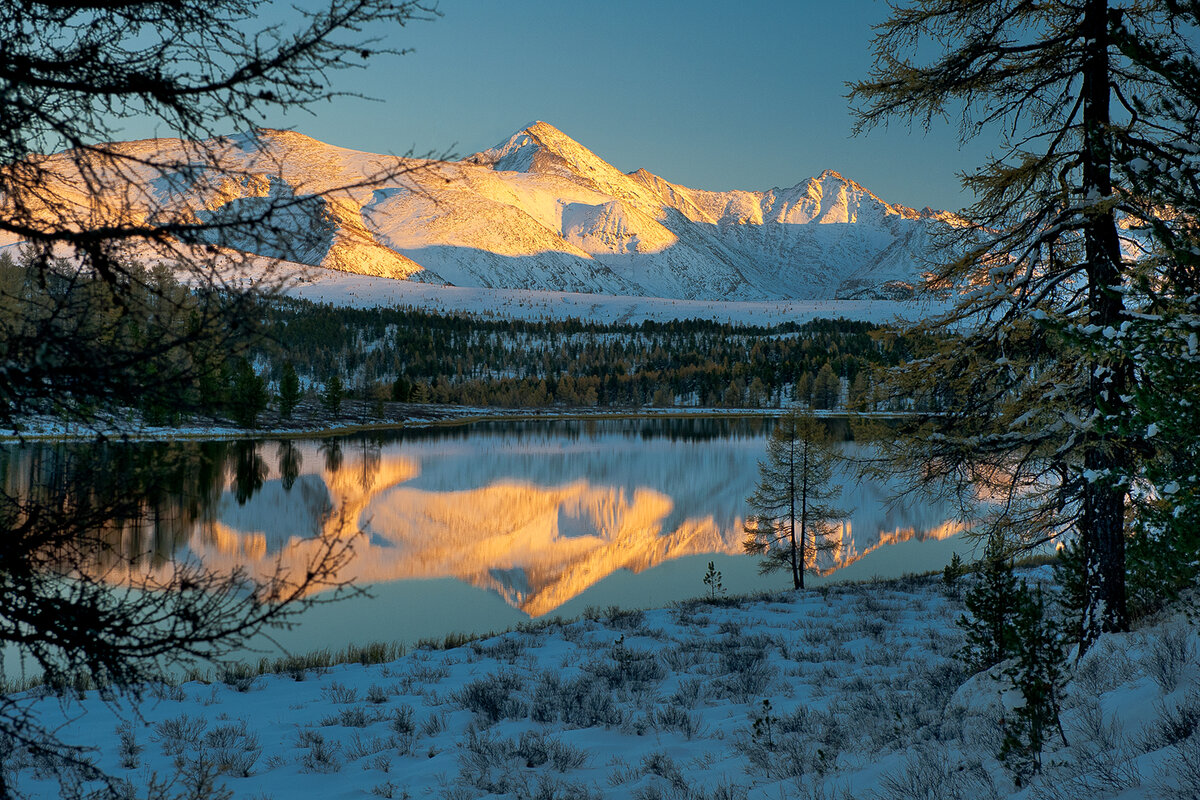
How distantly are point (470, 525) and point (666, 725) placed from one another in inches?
1187

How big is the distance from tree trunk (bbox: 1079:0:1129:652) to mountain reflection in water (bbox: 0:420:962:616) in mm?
4566

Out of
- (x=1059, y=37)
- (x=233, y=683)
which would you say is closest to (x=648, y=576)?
(x=233, y=683)

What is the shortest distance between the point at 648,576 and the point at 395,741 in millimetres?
20383

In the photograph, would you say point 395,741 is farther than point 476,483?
No

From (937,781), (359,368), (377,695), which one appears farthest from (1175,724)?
(359,368)

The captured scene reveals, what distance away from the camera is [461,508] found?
41.6 m

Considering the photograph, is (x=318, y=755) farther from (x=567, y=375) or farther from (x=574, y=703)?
(x=567, y=375)

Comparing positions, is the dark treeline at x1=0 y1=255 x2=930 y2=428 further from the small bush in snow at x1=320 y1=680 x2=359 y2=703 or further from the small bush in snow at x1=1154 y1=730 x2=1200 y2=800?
the small bush in snow at x1=320 y1=680 x2=359 y2=703

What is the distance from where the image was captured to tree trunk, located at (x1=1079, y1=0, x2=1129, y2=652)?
7.72 m

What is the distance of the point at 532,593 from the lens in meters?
24.5

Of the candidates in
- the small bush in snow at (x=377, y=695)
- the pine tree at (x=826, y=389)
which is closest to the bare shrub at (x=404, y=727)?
the small bush in snow at (x=377, y=695)

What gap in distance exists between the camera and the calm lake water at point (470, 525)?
61.9 feet

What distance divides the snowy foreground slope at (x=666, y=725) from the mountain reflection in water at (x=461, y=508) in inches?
91.1

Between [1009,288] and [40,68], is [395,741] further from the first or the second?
[1009,288]
